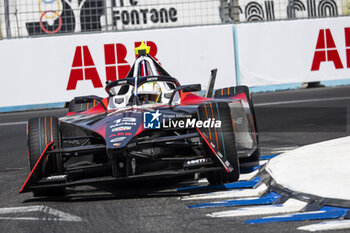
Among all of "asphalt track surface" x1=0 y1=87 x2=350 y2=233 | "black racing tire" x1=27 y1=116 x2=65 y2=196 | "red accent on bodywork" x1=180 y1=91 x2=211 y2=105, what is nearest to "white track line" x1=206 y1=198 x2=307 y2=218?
"asphalt track surface" x1=0 y1=87 x2=350 y2=233

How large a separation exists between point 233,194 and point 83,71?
10.2 m

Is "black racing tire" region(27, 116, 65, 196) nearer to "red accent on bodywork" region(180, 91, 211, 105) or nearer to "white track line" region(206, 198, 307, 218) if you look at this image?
"red accent on bodywork" region(180, 91, 211, 105)

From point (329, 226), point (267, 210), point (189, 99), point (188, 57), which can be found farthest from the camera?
point (188, 57)

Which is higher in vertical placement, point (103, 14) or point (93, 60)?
point (103, 14)

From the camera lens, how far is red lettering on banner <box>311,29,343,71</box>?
15805 mm

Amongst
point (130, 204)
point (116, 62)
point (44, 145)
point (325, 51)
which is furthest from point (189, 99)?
point (325, 51)

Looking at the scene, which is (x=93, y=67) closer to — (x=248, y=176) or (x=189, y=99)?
(x=189, y=99)

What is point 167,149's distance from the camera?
20.1 ft

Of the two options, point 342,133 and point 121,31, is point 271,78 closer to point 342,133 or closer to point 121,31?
point 121,31

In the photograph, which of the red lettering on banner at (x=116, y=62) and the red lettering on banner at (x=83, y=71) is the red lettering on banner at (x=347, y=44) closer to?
the red lettering on banner at (x=116, y=62)

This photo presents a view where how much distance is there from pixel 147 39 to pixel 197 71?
1.43 metres

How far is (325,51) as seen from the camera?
52.0ft

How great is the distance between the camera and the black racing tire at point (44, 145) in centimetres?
588

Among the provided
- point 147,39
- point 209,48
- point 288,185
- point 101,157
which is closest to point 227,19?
point 209,48
